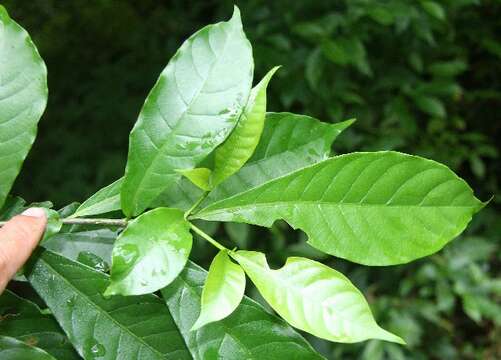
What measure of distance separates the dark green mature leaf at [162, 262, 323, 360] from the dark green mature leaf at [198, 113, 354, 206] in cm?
16

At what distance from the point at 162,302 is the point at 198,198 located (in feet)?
0.38

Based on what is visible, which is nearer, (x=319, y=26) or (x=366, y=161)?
(x=366, y=161)

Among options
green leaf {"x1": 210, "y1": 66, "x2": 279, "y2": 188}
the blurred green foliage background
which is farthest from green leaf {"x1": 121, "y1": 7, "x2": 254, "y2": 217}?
the blurred green foliage background

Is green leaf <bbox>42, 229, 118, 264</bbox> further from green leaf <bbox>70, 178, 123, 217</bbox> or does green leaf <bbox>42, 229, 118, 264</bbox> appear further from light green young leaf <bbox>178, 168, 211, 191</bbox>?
light green young leaf <bbox>178, 168, 211, 191</bbox>

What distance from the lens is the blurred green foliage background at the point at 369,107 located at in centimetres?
176

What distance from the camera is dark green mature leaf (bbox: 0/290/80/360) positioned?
25.8 inches

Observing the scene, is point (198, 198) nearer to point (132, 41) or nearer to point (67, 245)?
point (67, 245)

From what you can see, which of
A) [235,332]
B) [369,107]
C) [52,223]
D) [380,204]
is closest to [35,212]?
[52,223]

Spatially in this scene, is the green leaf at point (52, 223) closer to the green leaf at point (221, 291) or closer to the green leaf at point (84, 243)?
the green leaf at point (84, 243)

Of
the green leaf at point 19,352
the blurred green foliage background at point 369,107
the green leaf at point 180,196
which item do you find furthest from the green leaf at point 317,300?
the blurred green foliage background at point 369,107

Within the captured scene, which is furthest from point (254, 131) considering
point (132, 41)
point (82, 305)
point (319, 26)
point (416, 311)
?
point (132, 41)

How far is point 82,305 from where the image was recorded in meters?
0.63

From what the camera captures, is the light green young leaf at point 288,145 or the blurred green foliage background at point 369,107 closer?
the light green young leaf at point 288,145

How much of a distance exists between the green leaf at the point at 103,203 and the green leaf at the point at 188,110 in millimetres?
35
